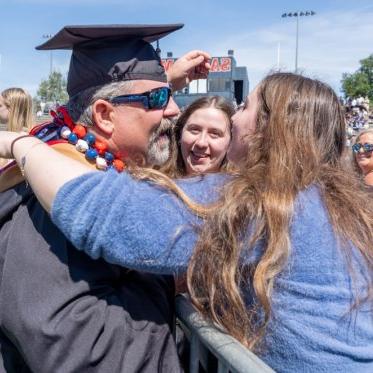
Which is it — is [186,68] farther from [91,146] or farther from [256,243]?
[256,243]

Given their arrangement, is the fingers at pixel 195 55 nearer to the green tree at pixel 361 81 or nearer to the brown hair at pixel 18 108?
the brown hair at pixel 18 108

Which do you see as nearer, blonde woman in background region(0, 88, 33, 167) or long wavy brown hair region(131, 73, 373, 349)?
long wavy brown hair region(131, 73, 373, 349)

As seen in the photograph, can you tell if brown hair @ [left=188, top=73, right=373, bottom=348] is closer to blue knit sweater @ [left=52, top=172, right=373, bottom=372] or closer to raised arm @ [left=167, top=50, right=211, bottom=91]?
blue knit sweater @ [left=52, top=172, right=373, bottom=372]

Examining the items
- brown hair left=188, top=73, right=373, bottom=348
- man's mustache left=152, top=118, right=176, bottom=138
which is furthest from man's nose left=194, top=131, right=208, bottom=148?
brown hair left=188, top=73, right=373, bottom=348

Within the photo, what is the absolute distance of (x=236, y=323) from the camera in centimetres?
137

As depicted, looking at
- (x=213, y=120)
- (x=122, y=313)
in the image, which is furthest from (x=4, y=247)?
(x=213, y=120)

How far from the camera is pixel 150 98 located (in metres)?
1.88

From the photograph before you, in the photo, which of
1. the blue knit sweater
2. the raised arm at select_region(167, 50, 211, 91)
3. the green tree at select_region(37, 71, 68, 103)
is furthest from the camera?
the green tree at select_region(37, 71, 68, 103)

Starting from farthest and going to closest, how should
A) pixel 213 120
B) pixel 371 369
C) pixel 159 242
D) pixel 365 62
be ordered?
pixel 365 62
pixel 213 120
pixel 371 369
pixel 159 242

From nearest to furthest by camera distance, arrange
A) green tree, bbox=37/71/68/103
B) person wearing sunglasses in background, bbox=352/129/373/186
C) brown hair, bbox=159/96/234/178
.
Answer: brown hair, bbox=159/96/234/178 → person wearing sunglasses in background, bbox=352/129/373/186 → green tree, bbox=37/71/68/103

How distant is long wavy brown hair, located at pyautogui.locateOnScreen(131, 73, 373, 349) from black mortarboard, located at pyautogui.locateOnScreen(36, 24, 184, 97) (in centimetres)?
54

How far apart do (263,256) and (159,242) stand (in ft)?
0.92

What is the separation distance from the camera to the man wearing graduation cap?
52.5 inches

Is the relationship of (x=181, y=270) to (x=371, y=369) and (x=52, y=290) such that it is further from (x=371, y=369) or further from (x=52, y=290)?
(x=371, y=369)
